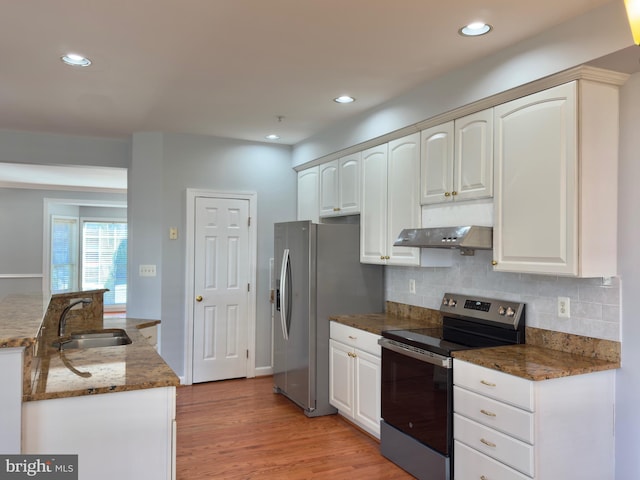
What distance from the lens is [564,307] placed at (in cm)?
Result: 268

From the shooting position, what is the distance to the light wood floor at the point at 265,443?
3070 mm

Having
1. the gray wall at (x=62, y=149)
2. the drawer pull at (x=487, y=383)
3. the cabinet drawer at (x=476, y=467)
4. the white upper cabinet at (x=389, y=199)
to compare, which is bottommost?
the cabinet drawer at (x=476, y=467)

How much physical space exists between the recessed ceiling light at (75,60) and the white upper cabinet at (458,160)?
2.20 meters

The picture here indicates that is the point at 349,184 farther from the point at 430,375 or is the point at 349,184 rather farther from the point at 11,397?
the point at 11,397

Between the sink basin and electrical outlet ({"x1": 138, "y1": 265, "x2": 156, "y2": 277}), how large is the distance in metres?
1.56

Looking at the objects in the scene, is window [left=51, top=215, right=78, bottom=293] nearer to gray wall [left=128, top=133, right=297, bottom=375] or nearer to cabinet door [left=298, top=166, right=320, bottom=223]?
gray wall [left=128, top=133, right=297, bottom=375]

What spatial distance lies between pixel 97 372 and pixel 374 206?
242cm

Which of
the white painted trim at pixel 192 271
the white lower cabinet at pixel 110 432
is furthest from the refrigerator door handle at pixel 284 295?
the white lower cabinet at pixel 110 432

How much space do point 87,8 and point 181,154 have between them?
2.69m

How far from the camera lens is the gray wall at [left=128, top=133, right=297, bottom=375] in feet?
15.8

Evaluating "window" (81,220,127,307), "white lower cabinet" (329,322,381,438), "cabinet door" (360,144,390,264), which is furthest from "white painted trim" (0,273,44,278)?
"cabinet door" (360,144,390,264)

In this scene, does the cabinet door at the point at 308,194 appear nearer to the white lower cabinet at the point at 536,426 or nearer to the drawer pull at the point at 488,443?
the white lower cabinet at the point at 536,426

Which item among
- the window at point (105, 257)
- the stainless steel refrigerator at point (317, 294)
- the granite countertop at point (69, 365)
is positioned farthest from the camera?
the window at point (105, 257)

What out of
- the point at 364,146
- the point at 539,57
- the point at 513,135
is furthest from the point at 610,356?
the point at 364,146
